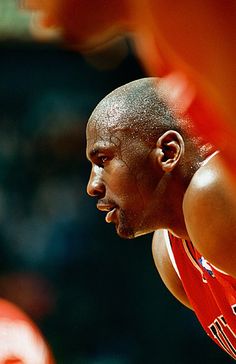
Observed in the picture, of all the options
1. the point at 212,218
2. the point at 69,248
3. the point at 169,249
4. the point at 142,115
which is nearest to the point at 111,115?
the point at 142,115

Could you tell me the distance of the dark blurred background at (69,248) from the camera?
4.45 meters

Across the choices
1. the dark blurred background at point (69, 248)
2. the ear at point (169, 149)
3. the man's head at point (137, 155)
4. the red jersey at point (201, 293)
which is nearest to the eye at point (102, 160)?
the man's head at point (137, 155)

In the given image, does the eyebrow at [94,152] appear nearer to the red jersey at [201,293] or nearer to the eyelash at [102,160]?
the eyelash at [102,160]

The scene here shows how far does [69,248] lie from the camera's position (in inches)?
179

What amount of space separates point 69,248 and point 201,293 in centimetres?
261

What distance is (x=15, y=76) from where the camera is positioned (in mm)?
4902

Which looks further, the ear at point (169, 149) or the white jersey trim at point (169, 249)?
the white jersey trim at point (169, 249)

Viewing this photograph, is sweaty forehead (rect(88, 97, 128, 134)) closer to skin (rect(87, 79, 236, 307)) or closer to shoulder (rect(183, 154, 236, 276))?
skin (rect(87, 79, 236, 307))

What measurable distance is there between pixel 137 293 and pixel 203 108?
407cm

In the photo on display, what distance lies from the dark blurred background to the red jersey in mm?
2448

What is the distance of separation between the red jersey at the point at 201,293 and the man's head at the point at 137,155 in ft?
1.07

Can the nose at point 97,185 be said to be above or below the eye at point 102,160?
below

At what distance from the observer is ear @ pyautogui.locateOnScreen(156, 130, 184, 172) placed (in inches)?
62.7

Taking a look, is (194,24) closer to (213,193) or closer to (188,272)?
(213,193)
